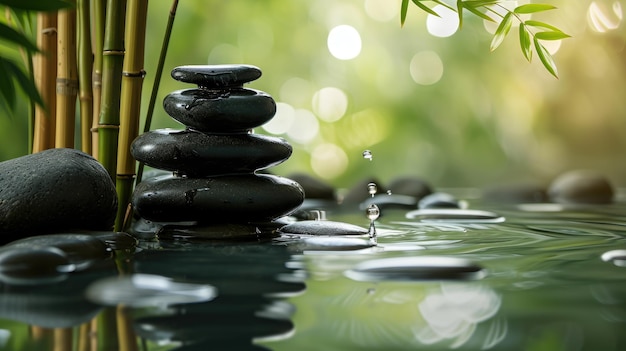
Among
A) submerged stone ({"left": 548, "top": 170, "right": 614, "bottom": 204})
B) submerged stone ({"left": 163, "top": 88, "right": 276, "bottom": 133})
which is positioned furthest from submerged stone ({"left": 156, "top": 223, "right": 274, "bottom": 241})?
submerged stone ({"left": 548, "top": 170, "right": 614, "bottom": 204})

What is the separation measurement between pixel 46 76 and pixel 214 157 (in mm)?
586

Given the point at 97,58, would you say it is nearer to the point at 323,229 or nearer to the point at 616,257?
the point at 323,229

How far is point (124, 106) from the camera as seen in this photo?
2219mm

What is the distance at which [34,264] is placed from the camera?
1.56m

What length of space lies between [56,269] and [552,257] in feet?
3.51

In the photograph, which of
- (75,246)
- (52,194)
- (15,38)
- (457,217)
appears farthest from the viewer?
(457,217)

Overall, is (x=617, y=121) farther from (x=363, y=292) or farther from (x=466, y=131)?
(x=363, y=292)

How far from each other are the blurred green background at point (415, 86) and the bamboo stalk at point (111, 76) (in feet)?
12.4

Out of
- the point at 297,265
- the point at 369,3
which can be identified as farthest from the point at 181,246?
the point at 369,3

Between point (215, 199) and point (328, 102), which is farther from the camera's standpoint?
point (328, 102)

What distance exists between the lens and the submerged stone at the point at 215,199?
2121 millimetres

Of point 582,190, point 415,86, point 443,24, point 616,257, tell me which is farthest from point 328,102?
point 616,257

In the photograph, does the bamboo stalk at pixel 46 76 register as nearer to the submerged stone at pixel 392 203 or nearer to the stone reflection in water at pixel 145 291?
the stone reflection in water at pixel 145 291

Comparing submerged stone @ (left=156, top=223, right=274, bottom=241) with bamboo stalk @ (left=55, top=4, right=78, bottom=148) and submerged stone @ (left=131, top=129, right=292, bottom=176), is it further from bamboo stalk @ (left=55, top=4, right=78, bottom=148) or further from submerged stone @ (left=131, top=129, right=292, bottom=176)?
bamboo stalk @ (left=55, top=4, right=78, bottom=148)
